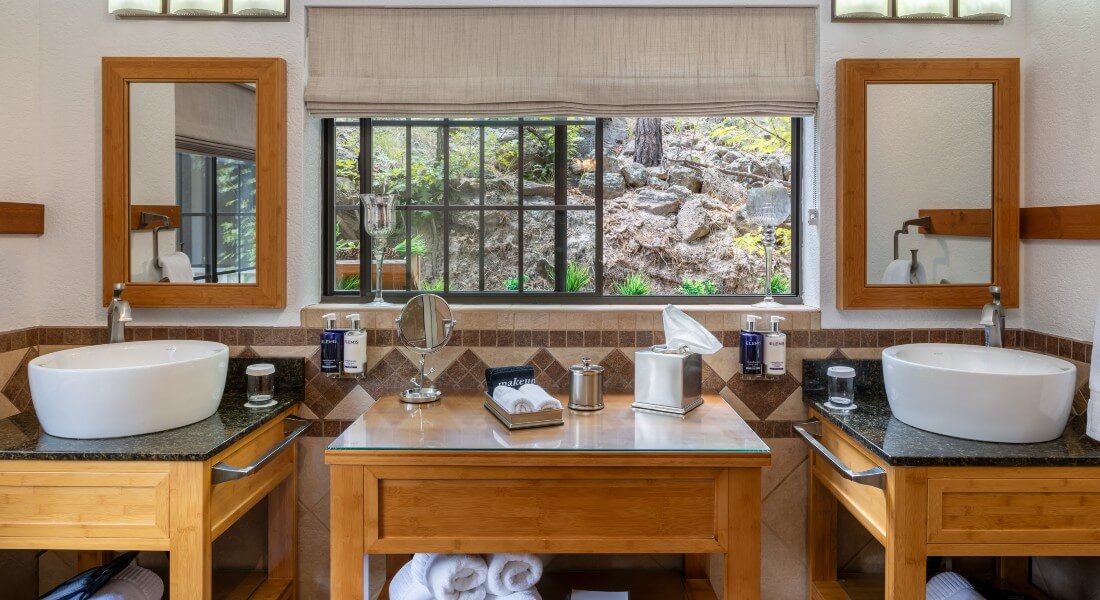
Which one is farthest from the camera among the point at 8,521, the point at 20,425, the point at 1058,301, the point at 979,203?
the point at 979,203

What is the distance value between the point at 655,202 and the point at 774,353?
3.05 m

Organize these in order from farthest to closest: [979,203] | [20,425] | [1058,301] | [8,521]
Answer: [979,203], [1058,301], [20,425], [8,521]

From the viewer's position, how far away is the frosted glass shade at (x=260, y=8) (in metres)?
2.27

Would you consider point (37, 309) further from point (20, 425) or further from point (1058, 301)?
point (1058, 301)

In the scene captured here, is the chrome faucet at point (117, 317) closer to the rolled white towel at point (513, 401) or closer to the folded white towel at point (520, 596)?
the rolled white towel at point (513, 401)

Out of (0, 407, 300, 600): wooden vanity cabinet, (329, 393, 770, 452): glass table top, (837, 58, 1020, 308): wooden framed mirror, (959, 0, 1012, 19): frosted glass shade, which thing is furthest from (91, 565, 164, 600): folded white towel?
(959, 0, 1012, 19): frosted glass shade

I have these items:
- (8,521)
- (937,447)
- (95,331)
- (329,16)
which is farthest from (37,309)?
(937,447)

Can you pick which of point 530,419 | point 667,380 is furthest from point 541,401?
point 667,380

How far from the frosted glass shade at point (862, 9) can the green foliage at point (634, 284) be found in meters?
2.77

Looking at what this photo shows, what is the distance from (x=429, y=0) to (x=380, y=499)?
1664 millimetres

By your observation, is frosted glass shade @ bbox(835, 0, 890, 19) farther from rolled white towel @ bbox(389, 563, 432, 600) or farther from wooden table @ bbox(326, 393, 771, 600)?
rolled white towel @ bbox(389, 563, 432, 600)

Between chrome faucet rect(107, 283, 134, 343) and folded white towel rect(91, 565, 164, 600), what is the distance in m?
0.70

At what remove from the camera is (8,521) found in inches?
65.0

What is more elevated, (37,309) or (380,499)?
(37,309)
